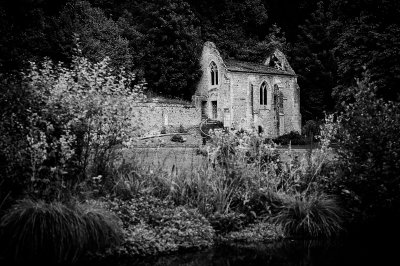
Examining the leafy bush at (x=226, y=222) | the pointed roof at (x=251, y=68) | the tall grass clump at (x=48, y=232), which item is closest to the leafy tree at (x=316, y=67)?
the pointed roof at (x=251, y=68)

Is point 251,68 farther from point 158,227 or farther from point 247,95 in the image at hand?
point 158,227

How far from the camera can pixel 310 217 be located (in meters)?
11.3

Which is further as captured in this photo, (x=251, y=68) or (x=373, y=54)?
(x=251, y=68)

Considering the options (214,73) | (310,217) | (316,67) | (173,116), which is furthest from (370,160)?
(316,67)

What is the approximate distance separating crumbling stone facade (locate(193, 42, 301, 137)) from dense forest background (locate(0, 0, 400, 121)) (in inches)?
85.7

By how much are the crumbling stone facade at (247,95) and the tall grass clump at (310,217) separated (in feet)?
93.4

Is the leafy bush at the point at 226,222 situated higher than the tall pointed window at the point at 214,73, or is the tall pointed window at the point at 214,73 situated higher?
the tall pointed window at the point at 214,73

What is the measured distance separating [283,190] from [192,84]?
3313 cm

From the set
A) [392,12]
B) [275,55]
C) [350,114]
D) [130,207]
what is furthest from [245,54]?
[130,207]

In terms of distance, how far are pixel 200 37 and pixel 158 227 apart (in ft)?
128

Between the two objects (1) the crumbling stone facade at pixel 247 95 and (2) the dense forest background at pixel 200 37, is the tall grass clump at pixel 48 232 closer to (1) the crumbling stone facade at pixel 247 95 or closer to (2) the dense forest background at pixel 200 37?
(2) the dense forest background at pixel 200 37

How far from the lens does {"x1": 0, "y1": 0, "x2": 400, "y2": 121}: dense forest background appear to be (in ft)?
82.1

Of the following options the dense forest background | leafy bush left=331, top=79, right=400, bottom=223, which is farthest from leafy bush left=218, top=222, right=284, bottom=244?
the dense forest background

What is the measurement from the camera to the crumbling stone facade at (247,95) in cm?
4100
